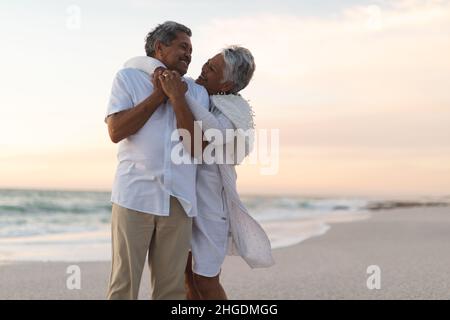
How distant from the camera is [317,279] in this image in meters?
7.12

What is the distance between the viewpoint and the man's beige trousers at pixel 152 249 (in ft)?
10.6

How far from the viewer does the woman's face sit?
3457mm

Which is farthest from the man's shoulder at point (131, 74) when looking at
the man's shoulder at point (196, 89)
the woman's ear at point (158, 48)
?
the man's shoulder at point (196, 89)

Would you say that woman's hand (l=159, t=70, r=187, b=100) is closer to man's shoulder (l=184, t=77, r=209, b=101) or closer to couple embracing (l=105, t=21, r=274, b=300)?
couple embracing (l=105, t=21, r=274, b=300)

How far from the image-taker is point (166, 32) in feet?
10.7

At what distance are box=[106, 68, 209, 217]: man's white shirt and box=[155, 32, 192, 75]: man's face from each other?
13 cm

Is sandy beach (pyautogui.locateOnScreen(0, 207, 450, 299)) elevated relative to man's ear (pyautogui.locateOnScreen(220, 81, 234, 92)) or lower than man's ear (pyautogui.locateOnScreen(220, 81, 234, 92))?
lower

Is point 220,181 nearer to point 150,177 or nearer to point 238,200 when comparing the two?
point 238,200

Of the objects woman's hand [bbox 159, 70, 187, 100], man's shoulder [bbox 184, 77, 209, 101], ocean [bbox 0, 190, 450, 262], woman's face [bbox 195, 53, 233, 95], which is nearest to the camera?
woman's hand [bbox 159, 70, 187, 100]

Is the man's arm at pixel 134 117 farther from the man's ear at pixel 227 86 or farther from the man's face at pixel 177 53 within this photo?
the man's ear at pixel 227 86

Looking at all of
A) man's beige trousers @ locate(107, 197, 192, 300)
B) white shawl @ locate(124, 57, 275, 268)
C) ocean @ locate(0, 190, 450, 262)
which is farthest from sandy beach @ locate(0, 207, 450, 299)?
man's beige trousers @ locate(107, 197, 192, 300)

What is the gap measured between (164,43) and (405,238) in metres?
9.04

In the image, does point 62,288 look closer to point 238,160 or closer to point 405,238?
point 238,160
